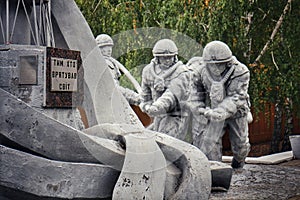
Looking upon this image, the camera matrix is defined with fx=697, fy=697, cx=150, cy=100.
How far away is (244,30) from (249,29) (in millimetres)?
301

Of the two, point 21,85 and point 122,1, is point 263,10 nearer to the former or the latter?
point 122,1

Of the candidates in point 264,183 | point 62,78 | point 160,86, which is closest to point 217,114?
point 264,183

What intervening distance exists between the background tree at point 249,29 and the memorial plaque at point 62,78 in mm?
6232

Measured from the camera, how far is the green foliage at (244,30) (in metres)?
13.1

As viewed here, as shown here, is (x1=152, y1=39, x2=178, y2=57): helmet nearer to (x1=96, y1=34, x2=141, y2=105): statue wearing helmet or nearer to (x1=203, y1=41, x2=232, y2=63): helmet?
(x1=203, y1=41, x2=232, y2=63): helmet

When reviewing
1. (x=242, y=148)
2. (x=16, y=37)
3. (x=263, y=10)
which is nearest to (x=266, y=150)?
(x=263, y=10)

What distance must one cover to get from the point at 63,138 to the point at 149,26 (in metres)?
8.50

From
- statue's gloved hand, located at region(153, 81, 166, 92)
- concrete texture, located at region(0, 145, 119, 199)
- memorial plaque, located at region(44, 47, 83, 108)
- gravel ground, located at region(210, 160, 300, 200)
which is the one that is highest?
memorial plaque, located at region(44, 47, 83, 108)

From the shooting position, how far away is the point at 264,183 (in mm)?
8578

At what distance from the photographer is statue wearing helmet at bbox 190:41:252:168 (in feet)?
28.9

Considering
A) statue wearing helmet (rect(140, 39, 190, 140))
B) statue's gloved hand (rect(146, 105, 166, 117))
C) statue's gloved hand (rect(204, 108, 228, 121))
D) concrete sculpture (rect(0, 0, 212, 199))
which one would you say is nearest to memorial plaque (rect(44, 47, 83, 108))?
concrete sculpture (rect(0, 0, 212, 199))

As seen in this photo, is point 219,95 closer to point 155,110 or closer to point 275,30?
point 155,110

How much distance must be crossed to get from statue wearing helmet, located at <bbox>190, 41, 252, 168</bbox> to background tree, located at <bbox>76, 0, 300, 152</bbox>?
3.66 m

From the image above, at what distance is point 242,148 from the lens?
375 inches
